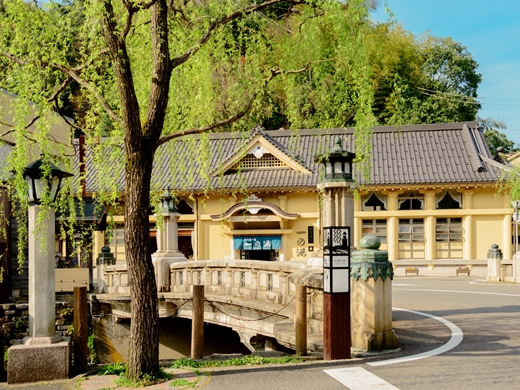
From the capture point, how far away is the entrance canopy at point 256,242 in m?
27.8

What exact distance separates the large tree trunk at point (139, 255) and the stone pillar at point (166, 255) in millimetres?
10134

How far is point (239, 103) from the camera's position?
26.9 ft

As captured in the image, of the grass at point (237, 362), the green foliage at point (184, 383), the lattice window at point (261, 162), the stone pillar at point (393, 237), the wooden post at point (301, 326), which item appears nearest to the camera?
the green foliage at point (184, 383)

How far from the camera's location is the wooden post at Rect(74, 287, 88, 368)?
793 centimetres

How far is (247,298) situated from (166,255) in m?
4.54

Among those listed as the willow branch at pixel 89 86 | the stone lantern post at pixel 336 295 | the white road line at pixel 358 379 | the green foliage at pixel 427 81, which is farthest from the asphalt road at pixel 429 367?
the green foliage at pixel 427 81

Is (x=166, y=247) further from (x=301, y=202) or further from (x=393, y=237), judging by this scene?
(x=393, y=237)

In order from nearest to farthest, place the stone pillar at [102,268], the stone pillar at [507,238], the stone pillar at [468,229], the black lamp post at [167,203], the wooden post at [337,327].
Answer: the wooden post at [337,327], the black lamp post at [167,203], the stone pillar at [102,268], the stone pillar at [507,238], the stone pillar at [468,229]

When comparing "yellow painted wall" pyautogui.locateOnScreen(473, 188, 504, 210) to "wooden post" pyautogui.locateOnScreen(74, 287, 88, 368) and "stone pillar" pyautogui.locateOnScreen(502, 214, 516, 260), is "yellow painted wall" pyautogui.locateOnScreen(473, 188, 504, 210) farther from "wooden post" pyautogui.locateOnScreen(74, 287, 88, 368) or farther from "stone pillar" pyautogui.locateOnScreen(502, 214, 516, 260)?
"wooden post" pyautogui.locateOnScreen(74, 287, 88, 368)

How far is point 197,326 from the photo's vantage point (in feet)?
31.7

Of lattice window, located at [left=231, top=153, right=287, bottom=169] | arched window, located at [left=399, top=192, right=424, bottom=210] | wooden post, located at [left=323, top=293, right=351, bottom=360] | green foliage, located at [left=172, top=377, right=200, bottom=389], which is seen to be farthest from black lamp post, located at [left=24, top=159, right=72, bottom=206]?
arched window, located at [left=399, top=192, right=424, bottom=210]

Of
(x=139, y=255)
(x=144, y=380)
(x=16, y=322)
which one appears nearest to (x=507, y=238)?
(x=16, y=322)

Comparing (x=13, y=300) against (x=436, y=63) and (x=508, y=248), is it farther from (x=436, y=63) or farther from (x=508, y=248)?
(x=436, y=63)

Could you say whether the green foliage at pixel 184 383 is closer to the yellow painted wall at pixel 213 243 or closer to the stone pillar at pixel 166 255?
the stone pillar at pixel 166 255
